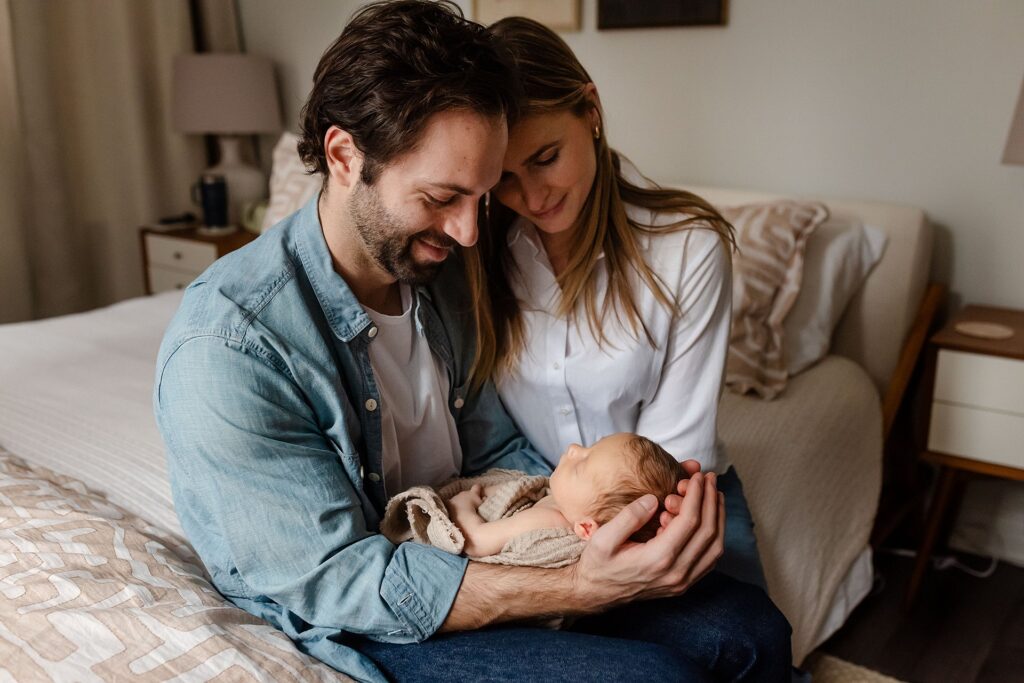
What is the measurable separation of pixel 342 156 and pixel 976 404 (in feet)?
5.10

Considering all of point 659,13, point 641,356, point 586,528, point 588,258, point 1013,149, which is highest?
point 659,13

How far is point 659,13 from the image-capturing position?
2574 mm

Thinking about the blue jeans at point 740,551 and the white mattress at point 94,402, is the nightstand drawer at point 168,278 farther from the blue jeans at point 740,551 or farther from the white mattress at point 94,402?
the blue jeans at point 740,551

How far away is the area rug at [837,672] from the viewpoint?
1.86 meters

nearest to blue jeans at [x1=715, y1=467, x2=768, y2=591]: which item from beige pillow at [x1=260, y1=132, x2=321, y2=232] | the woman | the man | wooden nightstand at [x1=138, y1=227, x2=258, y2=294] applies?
the woman

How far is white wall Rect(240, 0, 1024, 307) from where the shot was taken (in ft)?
7.16

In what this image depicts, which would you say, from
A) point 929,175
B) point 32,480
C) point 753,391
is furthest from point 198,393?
point 929,175

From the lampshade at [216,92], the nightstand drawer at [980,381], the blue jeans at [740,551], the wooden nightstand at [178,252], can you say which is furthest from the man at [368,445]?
the lampshade at [216,92]

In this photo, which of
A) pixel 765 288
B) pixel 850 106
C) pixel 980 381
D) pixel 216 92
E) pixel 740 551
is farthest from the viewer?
pixel 216 92

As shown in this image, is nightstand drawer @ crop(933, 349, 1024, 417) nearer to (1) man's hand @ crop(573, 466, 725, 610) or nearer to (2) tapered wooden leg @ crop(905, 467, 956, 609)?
(2) tapered wooden leg @ crop(905, 467, 956, 609)

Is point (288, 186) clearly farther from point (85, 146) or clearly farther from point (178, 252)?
point (85, 146)

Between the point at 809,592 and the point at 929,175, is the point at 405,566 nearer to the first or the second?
the point at 809,592

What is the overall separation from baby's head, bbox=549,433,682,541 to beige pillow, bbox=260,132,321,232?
178 centimetres

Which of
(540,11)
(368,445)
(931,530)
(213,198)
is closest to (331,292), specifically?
(368,445)
